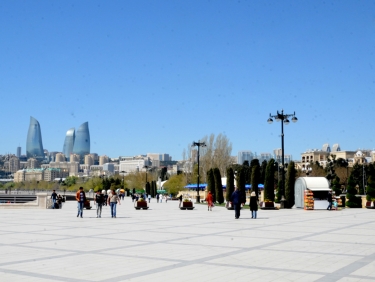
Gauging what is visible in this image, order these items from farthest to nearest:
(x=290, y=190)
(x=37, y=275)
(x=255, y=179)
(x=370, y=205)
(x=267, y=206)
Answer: (x=255, y=179) → (x=370, y=205) → (x=290, y=190) → (x=267, y=206) → (x=37, y=275)

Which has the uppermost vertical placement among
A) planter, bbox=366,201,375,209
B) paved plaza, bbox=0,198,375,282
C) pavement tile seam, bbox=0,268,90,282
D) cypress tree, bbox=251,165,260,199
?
cypress tree, bbox=251,165,260,199

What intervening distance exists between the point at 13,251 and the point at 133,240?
11.6ft

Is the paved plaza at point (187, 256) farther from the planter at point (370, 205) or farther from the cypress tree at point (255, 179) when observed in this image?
the cypress tree at point (255, 179)

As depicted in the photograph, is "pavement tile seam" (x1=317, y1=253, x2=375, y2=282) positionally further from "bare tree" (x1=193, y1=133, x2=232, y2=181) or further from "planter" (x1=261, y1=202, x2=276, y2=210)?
"bare tree" (x1=193, y1=133, x2=232, y2=181)

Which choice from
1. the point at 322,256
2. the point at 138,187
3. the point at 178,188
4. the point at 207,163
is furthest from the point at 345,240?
the point at 138,187

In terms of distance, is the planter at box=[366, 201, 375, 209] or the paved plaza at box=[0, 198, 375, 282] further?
the planter at box=[366, 201, 375, 209]

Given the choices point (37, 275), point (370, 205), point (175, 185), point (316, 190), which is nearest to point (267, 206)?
point (316, 190)

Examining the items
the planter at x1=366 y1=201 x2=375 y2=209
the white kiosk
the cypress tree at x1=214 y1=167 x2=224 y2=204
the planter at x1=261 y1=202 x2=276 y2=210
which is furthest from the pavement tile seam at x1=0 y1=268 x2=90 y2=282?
the cypress tree at x1=214 y1=167 x2=224 y2=204

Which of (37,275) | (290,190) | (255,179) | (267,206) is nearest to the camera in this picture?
(37,275)

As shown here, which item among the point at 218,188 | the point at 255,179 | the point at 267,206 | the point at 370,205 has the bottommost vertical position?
the point at 370,205

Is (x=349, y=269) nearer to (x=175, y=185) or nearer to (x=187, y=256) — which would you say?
(x=187, y=256)

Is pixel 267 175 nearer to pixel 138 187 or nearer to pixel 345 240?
pixel 345 240

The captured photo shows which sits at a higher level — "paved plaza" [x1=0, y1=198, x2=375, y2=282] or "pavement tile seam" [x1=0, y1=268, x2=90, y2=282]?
"pavement tile seam" [x1=0, y1=268, x2=90, y2=282]

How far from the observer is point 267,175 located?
1531 inches
